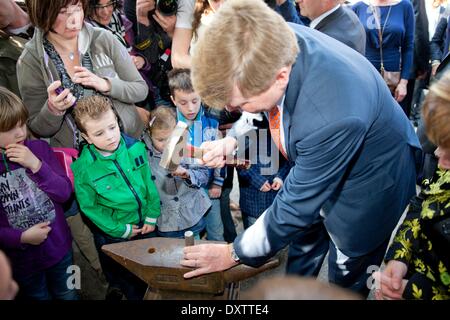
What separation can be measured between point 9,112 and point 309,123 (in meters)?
1.48

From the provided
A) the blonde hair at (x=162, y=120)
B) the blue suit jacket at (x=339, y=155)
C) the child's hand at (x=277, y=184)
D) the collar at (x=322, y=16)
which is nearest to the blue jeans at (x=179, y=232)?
the child's hand at (x=277, y=184)

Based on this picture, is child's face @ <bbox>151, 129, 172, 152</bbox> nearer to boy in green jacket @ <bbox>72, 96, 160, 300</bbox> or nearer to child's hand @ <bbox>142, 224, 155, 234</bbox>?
boy in green jacket @ <bbox>72, 96, 160, 300</bbox>

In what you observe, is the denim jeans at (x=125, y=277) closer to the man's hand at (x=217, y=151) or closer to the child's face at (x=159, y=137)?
the child's face at (x=159, y=137)

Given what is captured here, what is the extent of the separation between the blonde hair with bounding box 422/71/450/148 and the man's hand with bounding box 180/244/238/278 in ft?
2.85

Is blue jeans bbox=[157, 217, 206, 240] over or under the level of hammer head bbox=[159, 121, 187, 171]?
under

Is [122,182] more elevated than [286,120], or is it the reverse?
[286,120]

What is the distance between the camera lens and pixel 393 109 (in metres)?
1.64

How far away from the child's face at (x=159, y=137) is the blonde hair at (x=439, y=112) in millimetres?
1433

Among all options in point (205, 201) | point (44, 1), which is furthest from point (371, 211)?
point (44, 1)

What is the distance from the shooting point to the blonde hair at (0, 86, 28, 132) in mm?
1881

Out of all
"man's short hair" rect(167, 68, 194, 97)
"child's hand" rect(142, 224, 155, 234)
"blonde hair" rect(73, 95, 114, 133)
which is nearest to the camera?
"blonde hair" rect(73, 95, 114, 133)

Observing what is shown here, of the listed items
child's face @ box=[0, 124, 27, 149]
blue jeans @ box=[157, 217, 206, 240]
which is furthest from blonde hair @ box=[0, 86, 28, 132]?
blue jeans @ box=[157, 217, 206, 240]
